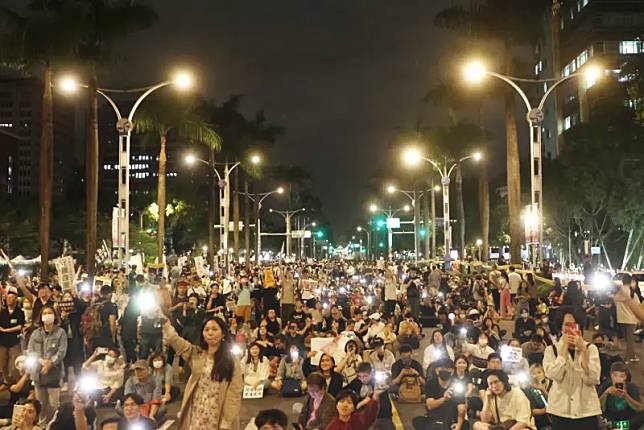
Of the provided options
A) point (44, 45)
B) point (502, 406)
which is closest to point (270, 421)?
point (502, 406)

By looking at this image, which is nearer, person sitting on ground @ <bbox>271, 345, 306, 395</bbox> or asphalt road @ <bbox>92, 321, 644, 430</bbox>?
asphalt road @ <bbox>92, 321, 644, 430</bbox>

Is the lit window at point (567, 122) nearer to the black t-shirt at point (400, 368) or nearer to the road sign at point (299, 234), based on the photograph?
the road sign at point (299, 234)

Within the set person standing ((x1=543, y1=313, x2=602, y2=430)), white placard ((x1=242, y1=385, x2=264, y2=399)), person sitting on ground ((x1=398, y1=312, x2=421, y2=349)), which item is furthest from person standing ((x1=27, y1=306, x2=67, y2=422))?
person sitting on ground ((x1=398, y1=312, x2=421, y2=349))

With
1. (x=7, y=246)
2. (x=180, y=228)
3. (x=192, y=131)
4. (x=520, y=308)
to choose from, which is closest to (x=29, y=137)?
(x=180, y=228)

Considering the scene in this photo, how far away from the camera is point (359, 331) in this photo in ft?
50.3

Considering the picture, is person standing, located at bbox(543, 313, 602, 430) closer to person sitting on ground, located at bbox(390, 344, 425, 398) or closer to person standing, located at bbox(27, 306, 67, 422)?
person sitting on ground, located at bbox(390, 344, 425, 398)

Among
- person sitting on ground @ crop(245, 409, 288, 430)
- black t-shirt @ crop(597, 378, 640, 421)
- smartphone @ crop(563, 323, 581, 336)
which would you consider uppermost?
smartphone @ crop(563, 323, 581, 336)

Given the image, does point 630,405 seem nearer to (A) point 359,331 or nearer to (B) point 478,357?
(B) point 478,357

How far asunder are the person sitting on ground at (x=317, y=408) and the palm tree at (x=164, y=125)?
31.1 metres

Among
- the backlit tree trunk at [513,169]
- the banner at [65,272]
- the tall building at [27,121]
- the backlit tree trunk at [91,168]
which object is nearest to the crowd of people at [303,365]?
the banner at [65,272]

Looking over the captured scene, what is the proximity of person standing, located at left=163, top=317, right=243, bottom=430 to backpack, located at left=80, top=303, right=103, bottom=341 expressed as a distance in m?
9.39

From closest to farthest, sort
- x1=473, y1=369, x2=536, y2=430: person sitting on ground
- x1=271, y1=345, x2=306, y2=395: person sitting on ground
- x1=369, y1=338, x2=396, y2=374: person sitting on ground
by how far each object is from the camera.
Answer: x1=473, y1=369, x2=536, y2=430: person sitting on ground → x1=369, y1=338, x2=396, y2=374: person sitting on ground → x1=271, y1=345, x2=306, y2=395: person sitting on ground

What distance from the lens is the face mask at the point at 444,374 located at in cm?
1048

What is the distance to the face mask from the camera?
10.5 meters
